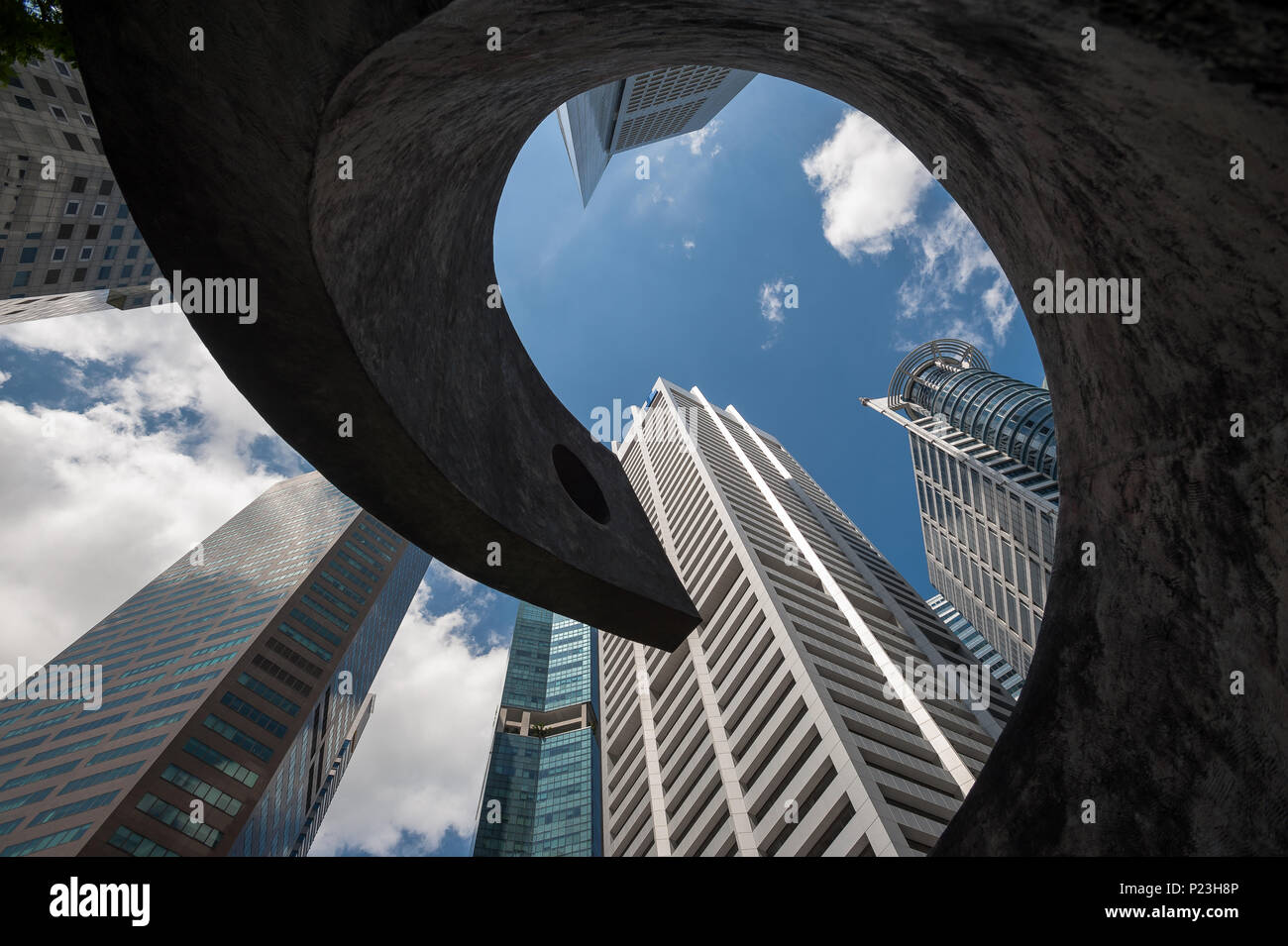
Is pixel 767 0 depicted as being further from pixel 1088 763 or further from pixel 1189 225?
pixel 1088 763

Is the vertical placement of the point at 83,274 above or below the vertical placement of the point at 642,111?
below

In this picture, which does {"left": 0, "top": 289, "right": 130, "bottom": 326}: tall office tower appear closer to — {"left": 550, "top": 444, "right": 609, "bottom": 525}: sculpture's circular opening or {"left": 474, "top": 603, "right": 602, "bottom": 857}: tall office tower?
{"left": 474, "top": 603, "right": 602, "bottom": 857}: tall office tower

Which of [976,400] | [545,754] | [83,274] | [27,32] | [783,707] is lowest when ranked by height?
[545,754]

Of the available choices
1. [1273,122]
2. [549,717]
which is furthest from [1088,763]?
[549,717]

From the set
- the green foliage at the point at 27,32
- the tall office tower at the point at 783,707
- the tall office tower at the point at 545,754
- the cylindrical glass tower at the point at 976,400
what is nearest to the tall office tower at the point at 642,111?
the tall office tower at the point at 783,707

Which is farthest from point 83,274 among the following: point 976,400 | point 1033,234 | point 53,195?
point 976,400

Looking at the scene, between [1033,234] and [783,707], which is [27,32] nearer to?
[1033,234]
